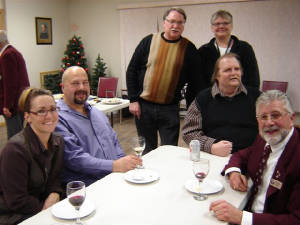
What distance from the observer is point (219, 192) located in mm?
1524

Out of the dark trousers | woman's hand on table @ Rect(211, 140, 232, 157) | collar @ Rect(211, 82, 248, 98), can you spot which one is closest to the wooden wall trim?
the dark trousers

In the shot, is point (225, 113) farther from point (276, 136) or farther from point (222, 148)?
point (276, 136)

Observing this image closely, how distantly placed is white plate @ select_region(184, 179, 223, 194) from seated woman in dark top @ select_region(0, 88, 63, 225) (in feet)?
2.51

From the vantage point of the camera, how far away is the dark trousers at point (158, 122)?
289 centimetres

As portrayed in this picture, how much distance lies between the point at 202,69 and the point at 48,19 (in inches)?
207

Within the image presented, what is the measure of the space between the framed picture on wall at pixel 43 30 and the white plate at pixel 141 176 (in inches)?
232

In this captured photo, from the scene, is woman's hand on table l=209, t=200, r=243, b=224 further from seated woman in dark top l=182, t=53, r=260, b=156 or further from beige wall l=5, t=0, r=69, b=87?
beige wall l=5, t=0, r=69, b=87

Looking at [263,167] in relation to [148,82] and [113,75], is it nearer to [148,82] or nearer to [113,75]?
[148,82]

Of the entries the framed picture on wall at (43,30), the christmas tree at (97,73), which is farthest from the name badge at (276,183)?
the framed picture on wall at (43,30)

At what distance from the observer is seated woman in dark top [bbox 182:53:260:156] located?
2152 mm

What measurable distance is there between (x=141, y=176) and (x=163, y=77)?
1.33 m

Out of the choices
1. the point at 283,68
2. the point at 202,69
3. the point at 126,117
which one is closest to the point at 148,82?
the point at 202,69

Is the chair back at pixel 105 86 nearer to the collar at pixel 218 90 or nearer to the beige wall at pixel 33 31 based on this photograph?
the beige wall at pixel 33 31

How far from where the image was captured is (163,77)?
2.83 m
